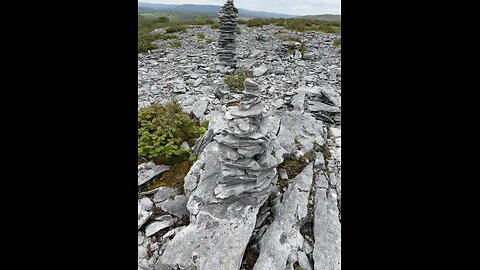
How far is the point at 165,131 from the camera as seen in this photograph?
30.2ft

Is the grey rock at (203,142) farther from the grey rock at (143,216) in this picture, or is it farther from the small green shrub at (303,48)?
the small green shrub at (303,48)

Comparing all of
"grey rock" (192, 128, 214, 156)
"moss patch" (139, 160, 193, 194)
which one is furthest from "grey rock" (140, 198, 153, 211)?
"grey rock" (192, 128, 214, 156)

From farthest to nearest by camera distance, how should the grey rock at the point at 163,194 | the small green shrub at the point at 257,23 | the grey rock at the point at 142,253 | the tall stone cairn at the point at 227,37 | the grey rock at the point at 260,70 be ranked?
the small green shrub at the point at 257,23
the tall stone cairn at the point at 227,37
the grey rock at the point at 260,70
the grey rock at the point at 163,194
the grey rock at the point at 142,253

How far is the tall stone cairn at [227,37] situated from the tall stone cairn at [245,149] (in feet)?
41.4

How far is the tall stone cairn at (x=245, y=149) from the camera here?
6.06 metres

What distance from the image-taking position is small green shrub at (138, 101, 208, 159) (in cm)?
859

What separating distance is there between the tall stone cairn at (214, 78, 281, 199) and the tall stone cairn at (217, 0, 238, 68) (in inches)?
497

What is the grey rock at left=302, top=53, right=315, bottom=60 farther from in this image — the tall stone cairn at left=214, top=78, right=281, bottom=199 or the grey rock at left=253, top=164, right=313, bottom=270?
the tall stone cairn at left=214, top=78, right=281, bottom=199

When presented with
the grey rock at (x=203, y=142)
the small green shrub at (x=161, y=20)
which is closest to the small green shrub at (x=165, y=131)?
the grey rock at (x=203, y=142)

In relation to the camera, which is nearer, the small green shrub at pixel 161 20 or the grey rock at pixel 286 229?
the grey rock at pixel 286 229

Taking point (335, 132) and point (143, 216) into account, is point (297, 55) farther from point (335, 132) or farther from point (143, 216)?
point (143, 216)
